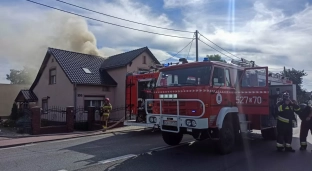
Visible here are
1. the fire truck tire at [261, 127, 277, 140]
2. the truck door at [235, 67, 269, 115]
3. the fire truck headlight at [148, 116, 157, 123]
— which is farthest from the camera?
the fire truck tire at [261, 127, 277, 140]

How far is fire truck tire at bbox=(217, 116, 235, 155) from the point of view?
7.46m

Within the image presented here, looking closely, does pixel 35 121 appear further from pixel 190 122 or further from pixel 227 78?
pixel 227 78

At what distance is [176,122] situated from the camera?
7.41 meters

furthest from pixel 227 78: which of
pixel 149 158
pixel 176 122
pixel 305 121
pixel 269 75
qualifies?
pixel 149 158

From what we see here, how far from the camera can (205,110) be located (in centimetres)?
715

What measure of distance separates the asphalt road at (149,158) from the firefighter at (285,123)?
0.35 metres

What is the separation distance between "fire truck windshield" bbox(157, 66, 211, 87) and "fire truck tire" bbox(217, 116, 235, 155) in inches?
52.3

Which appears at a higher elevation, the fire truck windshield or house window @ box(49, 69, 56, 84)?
house window @ box(49, 69, 56, 84)

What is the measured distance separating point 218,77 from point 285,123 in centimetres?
262

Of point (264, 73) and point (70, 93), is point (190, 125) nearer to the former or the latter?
point (264, 73)

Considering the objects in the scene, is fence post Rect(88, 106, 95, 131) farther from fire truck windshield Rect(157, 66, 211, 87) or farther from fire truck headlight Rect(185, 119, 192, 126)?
fire truck headlight Rect(185, 119, 192, 126)

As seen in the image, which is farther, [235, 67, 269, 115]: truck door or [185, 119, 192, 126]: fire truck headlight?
[235, 67, 269, 115]: truck door

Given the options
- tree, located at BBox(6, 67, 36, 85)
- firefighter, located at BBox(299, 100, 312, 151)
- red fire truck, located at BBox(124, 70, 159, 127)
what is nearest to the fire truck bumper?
firefighter, located at BBox(299, 100, 312, 151)

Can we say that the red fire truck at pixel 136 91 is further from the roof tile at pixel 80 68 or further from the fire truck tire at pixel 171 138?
the roof tile at pixel 80 68
